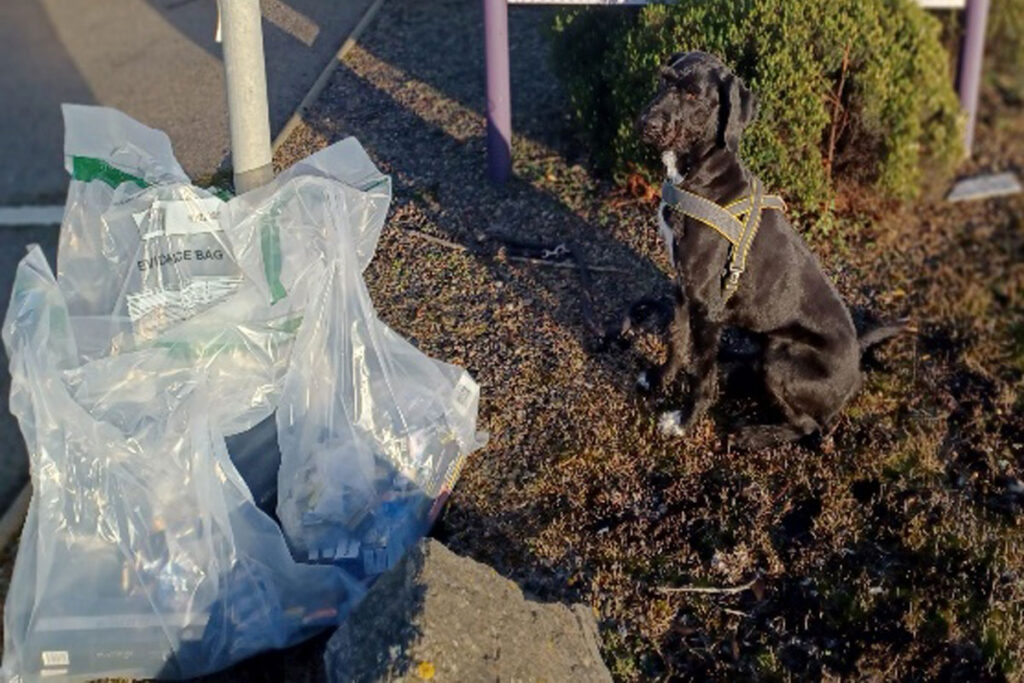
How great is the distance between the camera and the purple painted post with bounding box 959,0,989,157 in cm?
660

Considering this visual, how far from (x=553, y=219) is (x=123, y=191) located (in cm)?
229

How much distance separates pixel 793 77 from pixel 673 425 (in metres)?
1.86

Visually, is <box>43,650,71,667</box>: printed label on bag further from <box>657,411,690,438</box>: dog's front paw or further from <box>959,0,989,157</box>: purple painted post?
<box>959,0,989,157</box>: purple painted post

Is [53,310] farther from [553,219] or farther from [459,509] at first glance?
[553,219]

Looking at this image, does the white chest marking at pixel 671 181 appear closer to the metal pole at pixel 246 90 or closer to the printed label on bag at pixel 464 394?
the printed label on bag at pixel 464 394

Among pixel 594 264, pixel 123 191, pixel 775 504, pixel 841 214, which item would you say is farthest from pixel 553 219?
pixel 123 191

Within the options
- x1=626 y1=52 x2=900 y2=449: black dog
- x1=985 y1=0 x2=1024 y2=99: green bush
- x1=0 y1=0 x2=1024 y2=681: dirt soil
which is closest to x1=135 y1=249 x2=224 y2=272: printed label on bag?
x1=0 y1=0 x2=1024 y2=681: dirt soil

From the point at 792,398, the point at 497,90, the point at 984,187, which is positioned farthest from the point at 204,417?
the point at 984,187

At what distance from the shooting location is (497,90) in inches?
230

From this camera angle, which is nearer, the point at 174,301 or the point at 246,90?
the point at 174,301

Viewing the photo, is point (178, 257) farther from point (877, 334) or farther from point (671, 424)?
point (877, 334)

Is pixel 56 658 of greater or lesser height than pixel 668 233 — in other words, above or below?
below

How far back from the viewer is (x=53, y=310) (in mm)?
3861

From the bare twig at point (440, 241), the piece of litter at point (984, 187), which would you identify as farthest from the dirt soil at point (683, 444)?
the piece of litter at point (984, 187)
